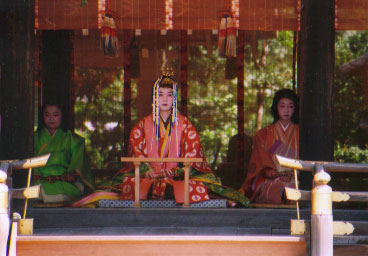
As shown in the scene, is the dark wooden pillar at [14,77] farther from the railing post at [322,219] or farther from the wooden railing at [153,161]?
the railing post at [322,219]

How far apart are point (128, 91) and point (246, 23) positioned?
2.40 meters

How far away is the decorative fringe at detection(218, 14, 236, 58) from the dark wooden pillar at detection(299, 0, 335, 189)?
42.8 inches

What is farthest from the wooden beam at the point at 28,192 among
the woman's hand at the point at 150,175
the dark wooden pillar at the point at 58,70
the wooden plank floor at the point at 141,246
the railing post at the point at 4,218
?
the dark wooden pillar at the point at 58,70

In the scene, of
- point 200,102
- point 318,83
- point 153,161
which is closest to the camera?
point 318,83

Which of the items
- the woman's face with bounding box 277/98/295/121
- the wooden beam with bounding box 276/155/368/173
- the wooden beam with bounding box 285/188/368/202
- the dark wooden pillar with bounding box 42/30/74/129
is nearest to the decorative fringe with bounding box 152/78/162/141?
the woman's face with bounding box 277/98/295/121

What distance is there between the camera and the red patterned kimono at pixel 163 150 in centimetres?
781

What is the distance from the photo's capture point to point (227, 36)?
8016 millimetres

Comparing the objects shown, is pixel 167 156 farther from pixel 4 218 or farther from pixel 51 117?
pixel 4 218

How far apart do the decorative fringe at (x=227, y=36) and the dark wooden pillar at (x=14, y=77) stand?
235cm

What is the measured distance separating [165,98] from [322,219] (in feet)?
10.5

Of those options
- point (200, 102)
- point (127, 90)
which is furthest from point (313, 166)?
point (200, 102)

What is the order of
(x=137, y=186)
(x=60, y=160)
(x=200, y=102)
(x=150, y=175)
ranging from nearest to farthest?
(x=137, y=186) < (x=150, y=175) < (x=60, y=160) < (x=200, y=102)

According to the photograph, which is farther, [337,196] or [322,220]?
[337,196]

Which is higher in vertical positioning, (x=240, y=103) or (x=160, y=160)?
(x=240, y=103)
